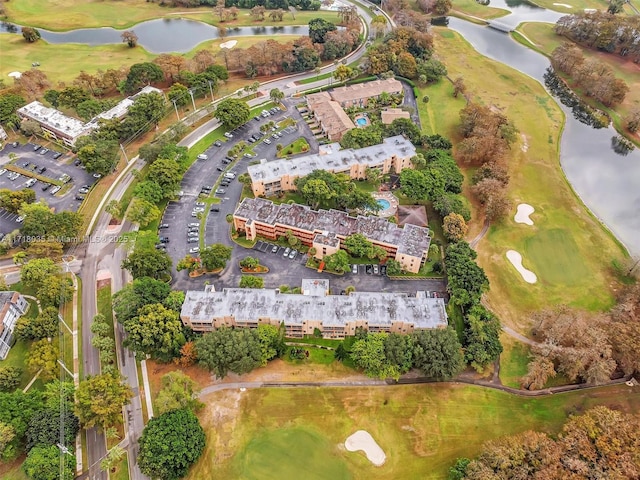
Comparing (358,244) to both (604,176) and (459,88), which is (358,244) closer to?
(604,176)

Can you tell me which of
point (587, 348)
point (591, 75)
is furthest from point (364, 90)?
point (587, 348)

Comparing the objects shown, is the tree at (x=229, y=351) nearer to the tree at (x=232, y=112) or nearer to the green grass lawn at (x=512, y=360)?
the green grass lawn at (x=512, y=360)

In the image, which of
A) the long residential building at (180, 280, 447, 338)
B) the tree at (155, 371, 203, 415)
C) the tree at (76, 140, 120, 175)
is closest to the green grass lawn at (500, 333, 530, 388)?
the long residential building at (180, 280, 447, 338)

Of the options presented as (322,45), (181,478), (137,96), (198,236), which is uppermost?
(322,45)

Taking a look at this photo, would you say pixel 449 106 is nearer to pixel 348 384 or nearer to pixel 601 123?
pixel 601 123

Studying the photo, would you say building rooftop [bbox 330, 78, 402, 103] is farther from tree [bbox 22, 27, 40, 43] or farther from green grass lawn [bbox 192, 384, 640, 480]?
tree [bbox 22, 27, 40, 43]

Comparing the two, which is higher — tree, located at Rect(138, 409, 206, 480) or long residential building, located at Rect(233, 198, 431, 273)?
long residential building, located at Rect(233, 198, 431, 273)

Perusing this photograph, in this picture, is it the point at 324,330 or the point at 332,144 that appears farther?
the point at 332,144

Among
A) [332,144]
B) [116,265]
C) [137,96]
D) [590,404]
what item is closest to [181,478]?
[116,265]
